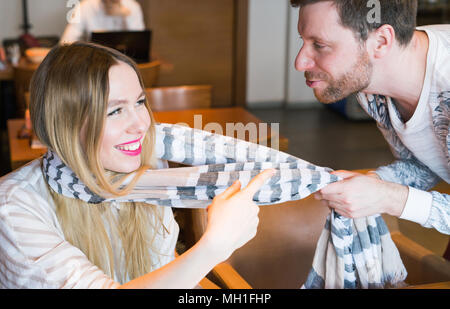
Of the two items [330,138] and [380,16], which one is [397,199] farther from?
[330,138]

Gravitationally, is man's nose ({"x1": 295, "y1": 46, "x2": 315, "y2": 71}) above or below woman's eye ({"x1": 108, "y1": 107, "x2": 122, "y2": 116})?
above

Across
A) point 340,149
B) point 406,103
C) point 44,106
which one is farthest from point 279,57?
point 44,106

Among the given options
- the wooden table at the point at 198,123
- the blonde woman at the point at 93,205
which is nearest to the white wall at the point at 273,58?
the wooden table at the point at 198,123

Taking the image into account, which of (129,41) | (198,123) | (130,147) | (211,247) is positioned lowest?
(198,123)

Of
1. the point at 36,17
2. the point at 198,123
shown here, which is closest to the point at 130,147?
the point at 198,123

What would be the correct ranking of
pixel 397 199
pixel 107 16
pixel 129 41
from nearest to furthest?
1. pixel 397 199
2. pixel 129 41
3. pixel 107 16

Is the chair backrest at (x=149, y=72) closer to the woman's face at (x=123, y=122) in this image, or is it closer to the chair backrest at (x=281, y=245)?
the chair backrest at (x=281, y=245)

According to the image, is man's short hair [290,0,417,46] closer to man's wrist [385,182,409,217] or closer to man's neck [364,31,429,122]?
man's neck [364,31,429,122]

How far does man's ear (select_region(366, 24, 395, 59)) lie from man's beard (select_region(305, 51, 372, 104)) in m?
0.02

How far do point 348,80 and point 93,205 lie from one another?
687 millimetres

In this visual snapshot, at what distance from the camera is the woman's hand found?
92 centimetres

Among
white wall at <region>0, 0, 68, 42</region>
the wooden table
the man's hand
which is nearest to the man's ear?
the man's hand

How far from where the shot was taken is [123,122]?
43.9 inches
